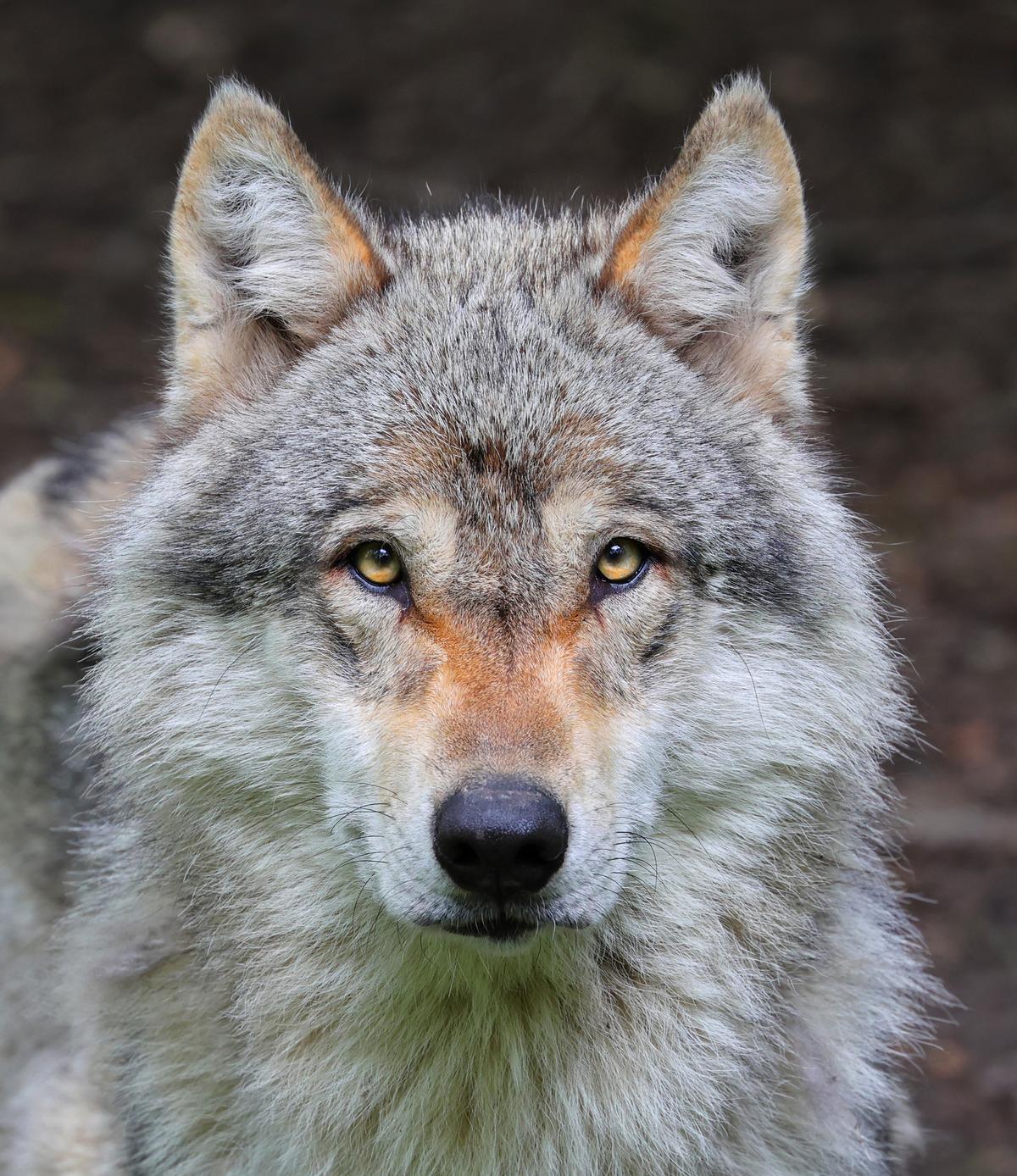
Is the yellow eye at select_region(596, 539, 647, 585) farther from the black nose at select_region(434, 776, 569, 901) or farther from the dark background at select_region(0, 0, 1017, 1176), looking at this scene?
the dark background at select_region(0, 0, 1017, 1176)

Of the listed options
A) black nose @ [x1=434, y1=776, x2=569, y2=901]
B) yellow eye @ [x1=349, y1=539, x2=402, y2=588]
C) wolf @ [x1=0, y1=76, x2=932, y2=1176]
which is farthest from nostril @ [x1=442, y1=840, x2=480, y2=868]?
yellow eye @ [x1=349, y1=539, x2=402, y2=588]

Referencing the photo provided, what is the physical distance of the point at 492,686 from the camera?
368 centimetres

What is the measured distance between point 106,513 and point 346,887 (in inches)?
61.8

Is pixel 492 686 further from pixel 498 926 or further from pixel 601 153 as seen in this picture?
pixel 601 153

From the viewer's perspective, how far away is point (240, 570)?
13.6 ft

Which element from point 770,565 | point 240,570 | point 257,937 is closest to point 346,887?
point 257,937

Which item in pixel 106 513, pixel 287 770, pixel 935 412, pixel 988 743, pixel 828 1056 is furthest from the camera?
pixel 935 412

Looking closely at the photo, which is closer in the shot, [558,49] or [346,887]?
[346,887]

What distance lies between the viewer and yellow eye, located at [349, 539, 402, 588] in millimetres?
3995

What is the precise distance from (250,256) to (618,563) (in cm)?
153

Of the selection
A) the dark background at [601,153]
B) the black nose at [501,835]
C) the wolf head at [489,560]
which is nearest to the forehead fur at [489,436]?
the wolf head at [489,560]

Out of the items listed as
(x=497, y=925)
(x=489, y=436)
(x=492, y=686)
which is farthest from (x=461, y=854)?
(x=489, y=436)

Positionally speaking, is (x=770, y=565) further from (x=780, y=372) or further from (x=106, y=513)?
(x=106, y=513)

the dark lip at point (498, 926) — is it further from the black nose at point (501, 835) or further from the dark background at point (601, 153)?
the dark background at point (601, 153)
